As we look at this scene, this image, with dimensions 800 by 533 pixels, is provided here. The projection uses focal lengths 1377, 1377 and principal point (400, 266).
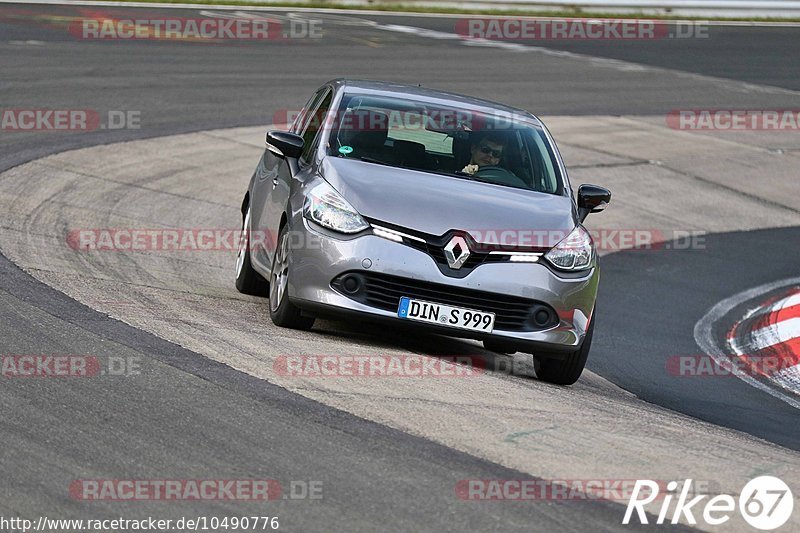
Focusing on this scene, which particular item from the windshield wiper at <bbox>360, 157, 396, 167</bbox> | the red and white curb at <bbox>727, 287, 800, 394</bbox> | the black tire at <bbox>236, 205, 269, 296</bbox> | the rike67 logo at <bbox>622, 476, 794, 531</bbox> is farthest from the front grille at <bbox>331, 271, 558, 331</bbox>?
the red and white curb at <bbox>727, 287, 800, 394</bbox>

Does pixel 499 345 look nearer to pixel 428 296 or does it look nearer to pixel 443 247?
pixel 428 296

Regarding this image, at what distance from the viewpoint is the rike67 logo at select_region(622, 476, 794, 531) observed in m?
5.60

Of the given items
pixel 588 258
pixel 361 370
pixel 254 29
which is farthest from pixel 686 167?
pixel 361 370

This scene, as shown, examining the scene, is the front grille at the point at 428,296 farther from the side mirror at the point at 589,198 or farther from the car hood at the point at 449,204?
the side mirror at the point at 589,198

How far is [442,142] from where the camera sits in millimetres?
9266

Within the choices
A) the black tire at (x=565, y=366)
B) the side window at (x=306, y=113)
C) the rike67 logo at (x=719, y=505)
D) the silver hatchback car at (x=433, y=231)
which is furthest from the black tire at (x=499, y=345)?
the side window at (x=306, y=113)

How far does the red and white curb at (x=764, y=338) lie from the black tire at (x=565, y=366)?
1.90m

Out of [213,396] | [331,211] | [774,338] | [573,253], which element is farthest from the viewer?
[774,338]

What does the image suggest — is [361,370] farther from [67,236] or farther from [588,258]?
[67,236]

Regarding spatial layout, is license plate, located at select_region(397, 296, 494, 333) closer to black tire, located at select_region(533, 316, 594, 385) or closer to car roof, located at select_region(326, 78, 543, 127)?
black tire, located at select_region(533, 316, 594, 385)

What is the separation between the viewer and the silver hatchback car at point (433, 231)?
26.4ft

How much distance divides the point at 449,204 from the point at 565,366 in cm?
131

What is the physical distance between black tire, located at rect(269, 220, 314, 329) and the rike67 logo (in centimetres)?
313

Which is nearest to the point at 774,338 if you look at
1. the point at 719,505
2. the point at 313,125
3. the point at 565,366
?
the point at 565,366
